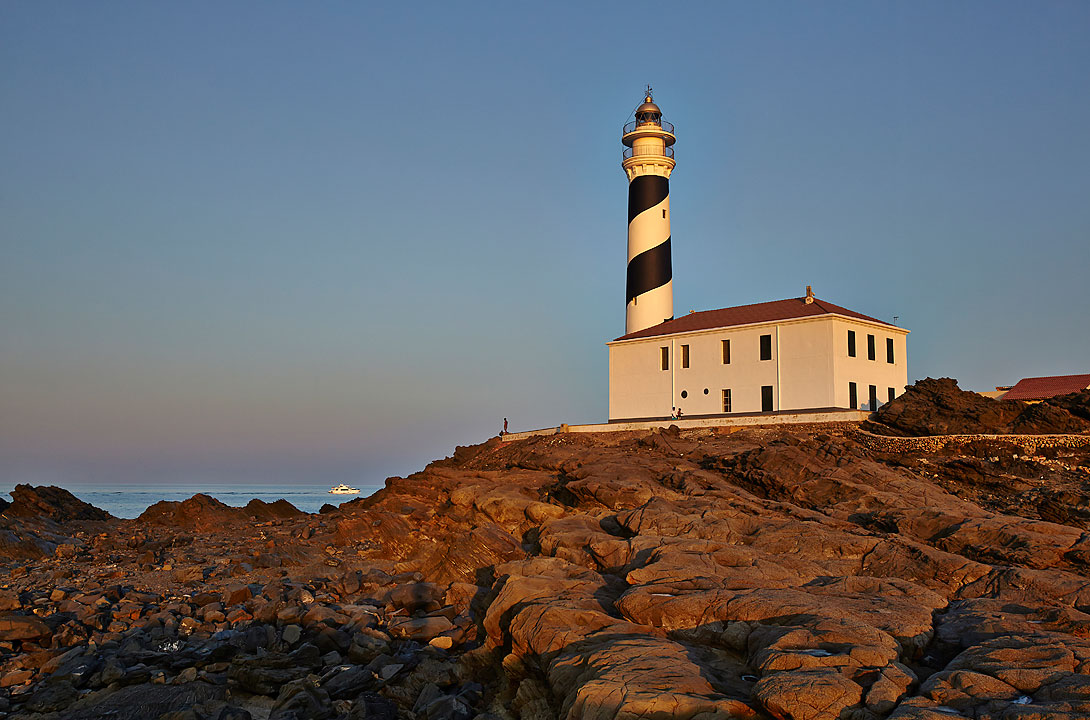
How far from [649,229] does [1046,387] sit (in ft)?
60.9

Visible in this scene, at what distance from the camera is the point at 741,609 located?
9922 millimetres

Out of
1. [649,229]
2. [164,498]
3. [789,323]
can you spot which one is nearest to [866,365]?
[789,323]

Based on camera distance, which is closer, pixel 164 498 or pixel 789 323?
pixel 789 323

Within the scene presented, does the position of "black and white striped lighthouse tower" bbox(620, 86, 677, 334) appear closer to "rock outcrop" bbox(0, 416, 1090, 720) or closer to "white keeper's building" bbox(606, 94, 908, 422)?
"white keeper's building" bbox(606, 94, 908, 422)

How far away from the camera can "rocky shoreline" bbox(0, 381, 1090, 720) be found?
7855mm

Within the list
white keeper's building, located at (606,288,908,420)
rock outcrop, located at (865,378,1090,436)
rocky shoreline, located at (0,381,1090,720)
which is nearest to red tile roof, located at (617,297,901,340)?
white keeper's building, located at (606,288,908,420)

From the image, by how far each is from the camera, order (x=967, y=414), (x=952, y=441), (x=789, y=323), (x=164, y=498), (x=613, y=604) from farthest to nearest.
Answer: (x=164, y=498) → (x=789, y=323) → (x=967, y=414) → (x=952, y=441) → (x=613, y=604)

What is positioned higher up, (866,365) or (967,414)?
(866,365)

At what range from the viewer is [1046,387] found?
3462 centimetres

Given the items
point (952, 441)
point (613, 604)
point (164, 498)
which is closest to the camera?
point (613, 604)

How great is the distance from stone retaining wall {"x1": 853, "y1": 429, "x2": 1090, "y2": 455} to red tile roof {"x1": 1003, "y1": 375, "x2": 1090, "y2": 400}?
855 cm

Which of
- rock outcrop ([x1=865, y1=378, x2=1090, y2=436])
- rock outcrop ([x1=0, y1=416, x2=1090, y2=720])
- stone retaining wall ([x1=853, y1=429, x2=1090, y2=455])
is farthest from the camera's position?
rock outcrop ([x1=865, y1=378, x2=1090, y2=436])

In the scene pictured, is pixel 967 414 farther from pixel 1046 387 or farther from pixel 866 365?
pixel 1046 387

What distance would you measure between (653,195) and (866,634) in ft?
113
